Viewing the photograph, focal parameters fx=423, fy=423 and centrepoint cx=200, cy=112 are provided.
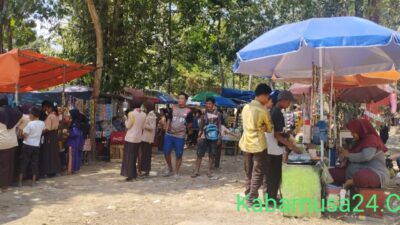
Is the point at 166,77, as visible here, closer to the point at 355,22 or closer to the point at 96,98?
the point at 96,98

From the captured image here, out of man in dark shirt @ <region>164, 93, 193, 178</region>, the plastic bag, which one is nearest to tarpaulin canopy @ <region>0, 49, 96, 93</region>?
man in dark shirt @ <region>164, 93, 193, 178</region>

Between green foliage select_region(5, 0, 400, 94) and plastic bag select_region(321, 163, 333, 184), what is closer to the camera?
plastic bag select_region(321, 163, 333, 184)

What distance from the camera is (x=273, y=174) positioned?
6.08 meters

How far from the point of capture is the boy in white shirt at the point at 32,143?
7.70 metres

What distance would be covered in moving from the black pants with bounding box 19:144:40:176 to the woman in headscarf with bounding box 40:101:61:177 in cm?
53

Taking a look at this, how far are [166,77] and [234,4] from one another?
550cm

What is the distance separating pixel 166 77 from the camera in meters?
19.2

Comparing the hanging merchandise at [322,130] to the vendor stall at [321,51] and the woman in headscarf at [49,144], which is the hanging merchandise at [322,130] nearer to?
the vendor stall at [321,51]

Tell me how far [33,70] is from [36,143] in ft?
8.98

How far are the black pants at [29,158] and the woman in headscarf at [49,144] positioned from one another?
533 millimetres

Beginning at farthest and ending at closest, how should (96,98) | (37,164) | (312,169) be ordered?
1. (96,98)
2. (37,164)
3. (312,169)

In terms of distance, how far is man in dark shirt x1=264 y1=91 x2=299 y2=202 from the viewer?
229 inches

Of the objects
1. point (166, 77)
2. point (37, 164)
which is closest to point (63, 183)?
point (37, 164)

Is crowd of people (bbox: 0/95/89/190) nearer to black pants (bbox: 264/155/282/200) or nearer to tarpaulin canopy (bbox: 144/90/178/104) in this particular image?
black pants (bbox: 264/155/282/200)
